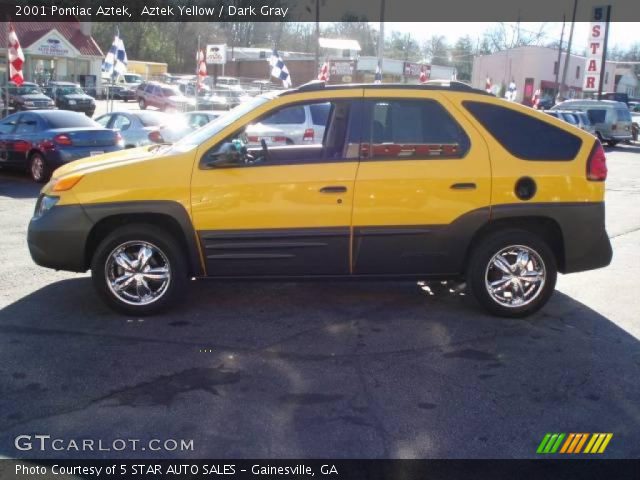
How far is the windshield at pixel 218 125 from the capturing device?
5551 mm

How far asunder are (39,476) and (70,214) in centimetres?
260

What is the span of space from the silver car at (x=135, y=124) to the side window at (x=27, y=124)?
6.60ft

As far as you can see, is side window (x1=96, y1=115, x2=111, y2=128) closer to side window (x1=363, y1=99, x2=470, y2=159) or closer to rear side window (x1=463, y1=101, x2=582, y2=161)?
side window (x1=363, y1=99, x2=470, y2=159)

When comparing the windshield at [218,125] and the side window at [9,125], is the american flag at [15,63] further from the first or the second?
the windshield at [218,125]

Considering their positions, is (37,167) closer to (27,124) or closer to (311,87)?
(27,124)

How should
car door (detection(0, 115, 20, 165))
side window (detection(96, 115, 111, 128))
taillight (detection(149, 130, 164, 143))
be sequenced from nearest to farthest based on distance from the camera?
car door (detection(0, 115, 20, 165)) < taillight (detection(149, 130, 164, 143)) < side window (detection(96, 115, 111, 128))

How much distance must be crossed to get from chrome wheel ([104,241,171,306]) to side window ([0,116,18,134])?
1011 cm

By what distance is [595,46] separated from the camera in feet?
114

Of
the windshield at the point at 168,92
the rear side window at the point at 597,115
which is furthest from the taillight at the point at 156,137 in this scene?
the windshield at the point at 168,92

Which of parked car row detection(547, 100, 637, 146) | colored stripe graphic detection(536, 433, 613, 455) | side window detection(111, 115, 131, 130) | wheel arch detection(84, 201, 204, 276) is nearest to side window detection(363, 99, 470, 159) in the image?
wheel arch detection(84, 201, 204, 276)

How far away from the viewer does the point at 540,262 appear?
5.63m

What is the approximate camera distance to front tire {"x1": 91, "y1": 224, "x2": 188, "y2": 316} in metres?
5.45

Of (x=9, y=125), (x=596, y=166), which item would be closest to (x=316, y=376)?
(x=596, y=166)

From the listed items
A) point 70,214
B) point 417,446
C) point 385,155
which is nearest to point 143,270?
point 70,214
